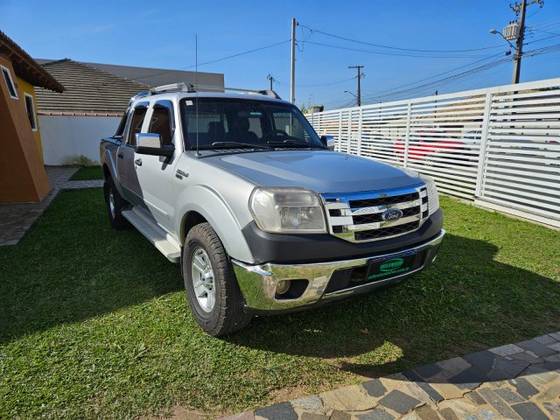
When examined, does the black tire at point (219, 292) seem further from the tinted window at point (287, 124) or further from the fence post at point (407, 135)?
the fence post at point (407, 135)

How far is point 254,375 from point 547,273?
3654mm

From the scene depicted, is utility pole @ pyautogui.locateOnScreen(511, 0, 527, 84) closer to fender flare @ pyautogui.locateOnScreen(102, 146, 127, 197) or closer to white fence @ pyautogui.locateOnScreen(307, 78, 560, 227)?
white fence @ pyautogui.locateOnScreen(307, 78, 560, 227)

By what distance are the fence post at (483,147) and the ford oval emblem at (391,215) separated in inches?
234

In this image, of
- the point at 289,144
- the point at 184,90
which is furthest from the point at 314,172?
the point at 184,90

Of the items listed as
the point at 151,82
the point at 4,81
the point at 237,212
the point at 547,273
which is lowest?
the point at 547,273

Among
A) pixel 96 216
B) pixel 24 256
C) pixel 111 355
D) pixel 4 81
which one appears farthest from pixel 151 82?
pixel 111 355

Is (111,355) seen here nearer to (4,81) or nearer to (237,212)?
(237,212)

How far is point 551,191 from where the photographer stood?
6184 millimetres

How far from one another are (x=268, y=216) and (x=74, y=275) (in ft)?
9.60

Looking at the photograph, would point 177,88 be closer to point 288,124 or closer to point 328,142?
point 288,124

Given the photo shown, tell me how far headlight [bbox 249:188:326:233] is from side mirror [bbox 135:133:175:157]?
140 centimetres

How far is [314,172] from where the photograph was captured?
282 centimetres

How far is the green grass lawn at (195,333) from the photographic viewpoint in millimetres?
2420

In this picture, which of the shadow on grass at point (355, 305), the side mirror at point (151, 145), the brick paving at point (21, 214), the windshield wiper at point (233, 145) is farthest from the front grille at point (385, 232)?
the brick paving at point (21, 214)
